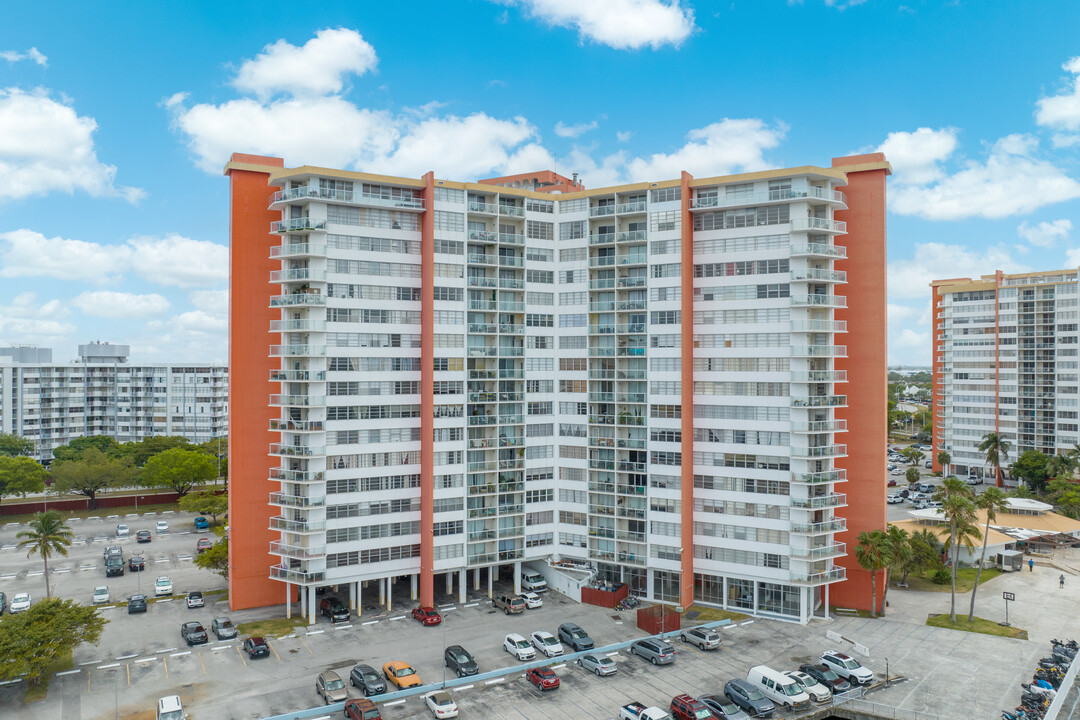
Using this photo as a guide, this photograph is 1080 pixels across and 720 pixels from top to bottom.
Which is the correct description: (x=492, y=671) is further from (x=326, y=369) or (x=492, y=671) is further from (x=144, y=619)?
(x=144, y=619)

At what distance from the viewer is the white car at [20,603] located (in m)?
70.4

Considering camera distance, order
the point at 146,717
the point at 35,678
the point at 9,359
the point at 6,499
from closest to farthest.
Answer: the point at 146,717 → the point at 35,678 → the point at 6,499 → the point at 9,359

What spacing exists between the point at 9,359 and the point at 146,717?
16534cm

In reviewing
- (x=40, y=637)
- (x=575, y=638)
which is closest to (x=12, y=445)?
(x=40, y=637)

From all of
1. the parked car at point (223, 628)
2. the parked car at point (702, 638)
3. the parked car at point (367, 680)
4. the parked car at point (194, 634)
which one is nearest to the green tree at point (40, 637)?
the parked car at point (194, 634)

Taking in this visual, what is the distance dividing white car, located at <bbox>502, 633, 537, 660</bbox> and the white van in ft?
56.4

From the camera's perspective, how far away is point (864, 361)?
70188mm

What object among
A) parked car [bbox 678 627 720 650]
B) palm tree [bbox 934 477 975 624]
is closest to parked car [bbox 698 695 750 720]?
parked car [bbox 678 627 720 650]

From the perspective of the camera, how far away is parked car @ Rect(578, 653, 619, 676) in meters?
55.6

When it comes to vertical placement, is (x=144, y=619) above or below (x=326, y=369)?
below

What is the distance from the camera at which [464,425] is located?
71.6 meters

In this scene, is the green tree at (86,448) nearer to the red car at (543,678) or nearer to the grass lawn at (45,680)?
the grass lawn at (45,680)

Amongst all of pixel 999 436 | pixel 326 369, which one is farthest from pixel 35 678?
pixel 999 436

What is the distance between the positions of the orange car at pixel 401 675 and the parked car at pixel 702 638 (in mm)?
Answer: 23435
